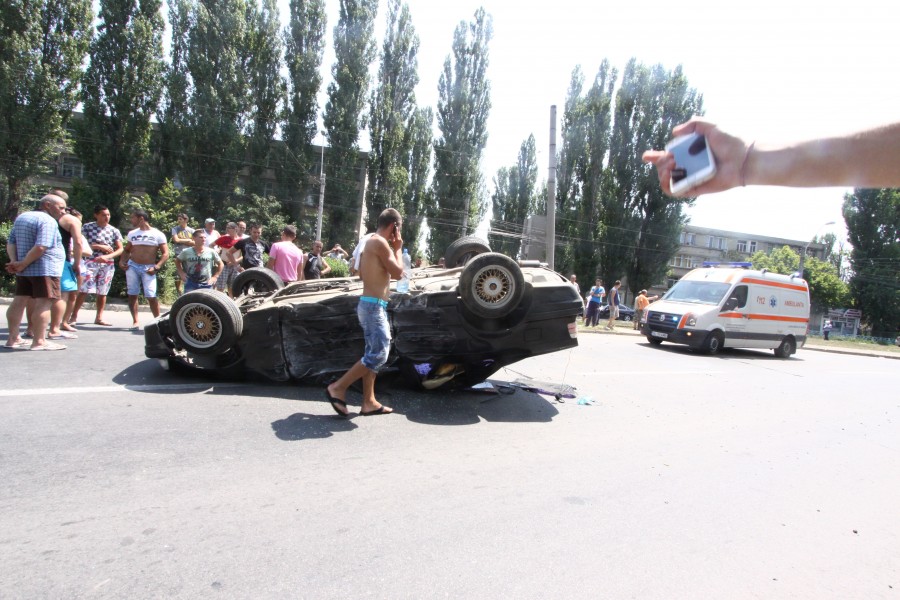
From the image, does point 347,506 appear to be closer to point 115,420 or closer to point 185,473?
point 185,473

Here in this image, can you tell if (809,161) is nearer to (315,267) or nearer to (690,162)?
(690,162)

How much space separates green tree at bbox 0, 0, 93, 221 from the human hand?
31.1 metres

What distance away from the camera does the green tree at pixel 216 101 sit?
29438 mm

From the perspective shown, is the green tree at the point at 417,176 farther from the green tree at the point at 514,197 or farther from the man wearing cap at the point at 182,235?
the man wearing cap at the point at 182,235

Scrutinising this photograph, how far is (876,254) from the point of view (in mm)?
47031

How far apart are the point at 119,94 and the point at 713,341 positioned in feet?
99.5

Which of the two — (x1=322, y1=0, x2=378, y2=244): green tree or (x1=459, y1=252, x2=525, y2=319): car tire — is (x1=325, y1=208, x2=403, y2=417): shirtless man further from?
(x1=322, y1=0, x2=378, y2=244): green tree

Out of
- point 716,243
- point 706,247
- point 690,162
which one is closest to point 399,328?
point 690,162

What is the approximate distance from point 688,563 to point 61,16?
108 feet

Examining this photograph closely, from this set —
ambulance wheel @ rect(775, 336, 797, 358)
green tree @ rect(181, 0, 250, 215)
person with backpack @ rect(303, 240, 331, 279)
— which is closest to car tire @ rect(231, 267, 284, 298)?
person with backpack @ rect(303, 240, 331, 279)

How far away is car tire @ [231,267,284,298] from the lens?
6.79 meters

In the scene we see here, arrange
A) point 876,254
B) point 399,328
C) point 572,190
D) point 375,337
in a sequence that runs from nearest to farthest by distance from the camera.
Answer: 1. point 375,337
2. point 399,328
3. point 572,190
4. point 876,254

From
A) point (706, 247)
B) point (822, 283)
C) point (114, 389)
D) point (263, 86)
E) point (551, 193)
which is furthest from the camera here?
point (706, 247)

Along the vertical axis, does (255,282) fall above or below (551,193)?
below
